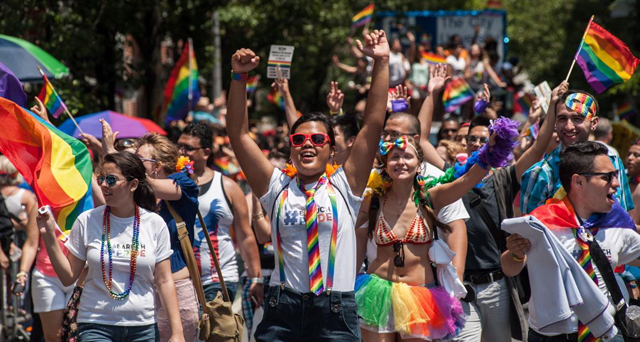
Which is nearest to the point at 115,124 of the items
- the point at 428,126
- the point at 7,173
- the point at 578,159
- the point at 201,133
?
the point at 7,173

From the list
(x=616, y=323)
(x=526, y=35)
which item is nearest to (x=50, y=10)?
(x=616, y=323)

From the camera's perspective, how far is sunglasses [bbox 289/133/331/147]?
518 cm

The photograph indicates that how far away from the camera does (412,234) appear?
578 cm

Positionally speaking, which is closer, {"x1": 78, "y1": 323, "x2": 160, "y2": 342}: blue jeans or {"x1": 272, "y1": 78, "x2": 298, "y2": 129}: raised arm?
{"x1": 78, "y1": 323, "x2": 160, "y2": 342}: blue jeans

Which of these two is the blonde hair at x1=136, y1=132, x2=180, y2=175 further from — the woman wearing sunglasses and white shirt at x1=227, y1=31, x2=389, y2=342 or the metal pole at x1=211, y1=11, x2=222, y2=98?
the metal pole at x1=211, y1=11, x2=222, y2=98

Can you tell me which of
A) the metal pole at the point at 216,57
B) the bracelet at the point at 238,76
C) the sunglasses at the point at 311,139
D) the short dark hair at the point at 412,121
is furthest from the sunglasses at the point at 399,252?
the metal pole at the point at 216,57

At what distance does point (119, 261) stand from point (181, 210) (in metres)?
0.91

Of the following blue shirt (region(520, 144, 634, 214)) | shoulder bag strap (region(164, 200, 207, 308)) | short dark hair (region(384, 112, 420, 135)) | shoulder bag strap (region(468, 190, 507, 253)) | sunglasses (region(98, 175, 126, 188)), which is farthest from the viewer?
short dark hair (region(384, 112, 420, 135))

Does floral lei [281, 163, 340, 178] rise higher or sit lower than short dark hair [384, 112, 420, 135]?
lower

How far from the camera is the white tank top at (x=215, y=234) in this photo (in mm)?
7004

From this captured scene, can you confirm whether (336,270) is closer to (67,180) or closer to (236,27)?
(67,180)

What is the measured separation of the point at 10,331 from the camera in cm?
982

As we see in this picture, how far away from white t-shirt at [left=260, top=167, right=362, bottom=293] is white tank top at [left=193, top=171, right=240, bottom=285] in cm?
192

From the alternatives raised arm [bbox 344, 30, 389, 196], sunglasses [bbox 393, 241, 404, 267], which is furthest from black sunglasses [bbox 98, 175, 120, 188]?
sunglasses [bbox 393, 241, 404, 267]
